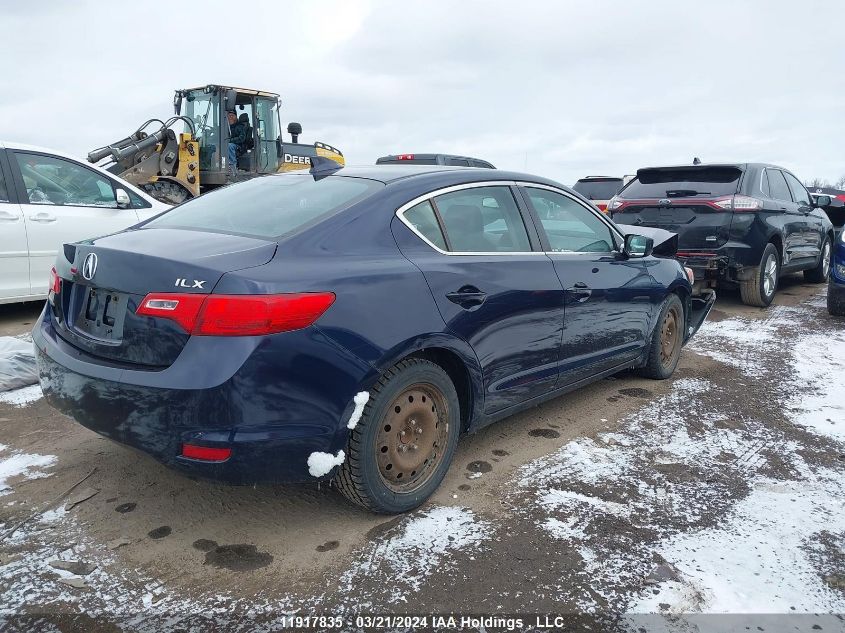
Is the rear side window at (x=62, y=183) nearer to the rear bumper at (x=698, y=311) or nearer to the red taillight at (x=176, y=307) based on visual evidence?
the red taillight at (x=176, y=307)

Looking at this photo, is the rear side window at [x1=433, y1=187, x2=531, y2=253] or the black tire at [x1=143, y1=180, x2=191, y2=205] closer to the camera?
the rear side window at [x1=433, y1=187, x2=531, y2=253]

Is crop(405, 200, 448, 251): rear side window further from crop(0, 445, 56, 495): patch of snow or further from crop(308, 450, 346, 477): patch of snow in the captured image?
crop(0, 445, 56, 495): patch of snow

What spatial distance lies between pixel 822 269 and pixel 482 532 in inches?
390

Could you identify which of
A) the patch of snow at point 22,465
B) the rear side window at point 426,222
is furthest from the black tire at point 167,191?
the rear side window at point 426,222

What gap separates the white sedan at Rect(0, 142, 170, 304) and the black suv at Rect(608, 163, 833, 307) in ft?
18.8

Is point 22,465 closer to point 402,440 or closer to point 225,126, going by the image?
point 402,440

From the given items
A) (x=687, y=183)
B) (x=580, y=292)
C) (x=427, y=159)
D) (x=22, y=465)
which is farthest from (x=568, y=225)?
(x=427, y=159)

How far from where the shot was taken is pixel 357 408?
8.87ft

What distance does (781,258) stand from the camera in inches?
333

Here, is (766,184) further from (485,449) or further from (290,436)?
(290,436)

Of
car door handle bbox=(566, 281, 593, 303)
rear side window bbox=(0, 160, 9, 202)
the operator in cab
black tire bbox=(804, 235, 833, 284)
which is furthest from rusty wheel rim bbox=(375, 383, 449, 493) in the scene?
the operator in cab

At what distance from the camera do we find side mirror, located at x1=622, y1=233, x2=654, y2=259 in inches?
177

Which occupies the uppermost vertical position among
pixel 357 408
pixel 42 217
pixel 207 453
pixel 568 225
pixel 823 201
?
pixel 823 201

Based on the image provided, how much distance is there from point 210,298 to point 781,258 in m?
8.03
